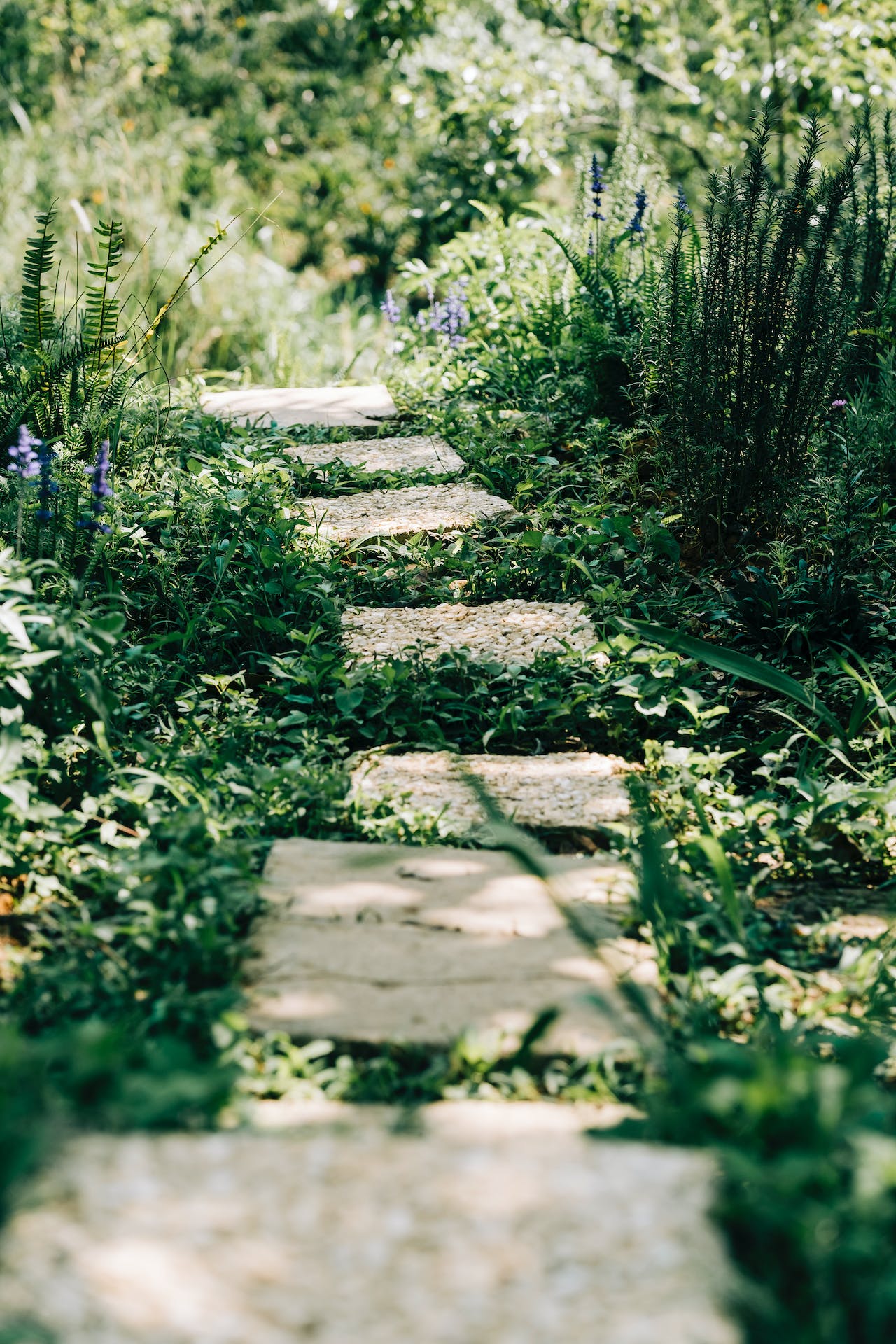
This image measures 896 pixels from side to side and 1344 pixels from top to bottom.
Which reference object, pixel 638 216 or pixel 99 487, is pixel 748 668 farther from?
pixel 638 216

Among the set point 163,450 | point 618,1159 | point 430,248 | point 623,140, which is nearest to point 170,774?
point 618,1159

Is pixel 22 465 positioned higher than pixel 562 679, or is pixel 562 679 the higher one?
pixel 22 465

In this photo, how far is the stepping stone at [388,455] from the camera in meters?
3.89

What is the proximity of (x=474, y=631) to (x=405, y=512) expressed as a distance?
766mm

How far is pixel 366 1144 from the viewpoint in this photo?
3.92ft

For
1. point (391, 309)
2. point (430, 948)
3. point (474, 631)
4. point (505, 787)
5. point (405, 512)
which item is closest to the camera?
point (430, 948)

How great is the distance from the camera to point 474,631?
290 cm

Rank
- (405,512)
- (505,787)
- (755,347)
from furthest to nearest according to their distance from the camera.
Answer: (405,512) < (755,347) < (505,787)

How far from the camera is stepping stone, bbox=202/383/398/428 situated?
4.40 m

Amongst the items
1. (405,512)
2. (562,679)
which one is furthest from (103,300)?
(562,679)

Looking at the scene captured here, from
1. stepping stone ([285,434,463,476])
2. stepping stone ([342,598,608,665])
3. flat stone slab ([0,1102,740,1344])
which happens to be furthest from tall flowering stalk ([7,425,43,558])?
flat stone slab ([0,1102,740,1344])

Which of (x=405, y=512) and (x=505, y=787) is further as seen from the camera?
(x=405, y=512)

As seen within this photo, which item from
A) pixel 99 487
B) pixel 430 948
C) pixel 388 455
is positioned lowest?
pixel 430 948

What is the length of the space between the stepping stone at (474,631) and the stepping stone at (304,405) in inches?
58.5
